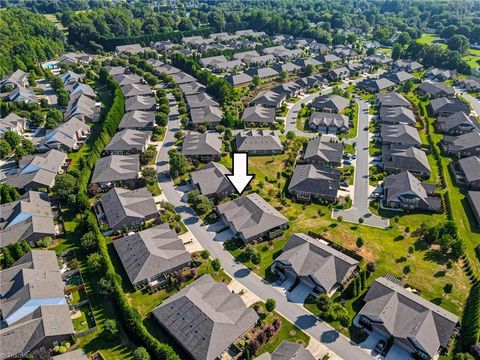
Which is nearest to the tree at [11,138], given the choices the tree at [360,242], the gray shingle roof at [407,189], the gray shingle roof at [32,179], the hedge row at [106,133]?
the gray shingle roof at [32,179]

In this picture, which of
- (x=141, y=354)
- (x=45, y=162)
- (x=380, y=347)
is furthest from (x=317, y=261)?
(x=45, y=162)

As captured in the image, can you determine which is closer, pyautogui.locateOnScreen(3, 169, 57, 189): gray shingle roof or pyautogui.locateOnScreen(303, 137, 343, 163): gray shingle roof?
pyautogui.locateOnScreen(3, 169, 57, 189): gray shingle roof

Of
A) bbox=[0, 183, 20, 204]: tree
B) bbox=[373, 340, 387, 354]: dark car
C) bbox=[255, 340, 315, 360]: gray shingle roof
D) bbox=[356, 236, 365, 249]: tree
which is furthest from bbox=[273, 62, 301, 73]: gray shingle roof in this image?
bbox=[255, 340, 315, 360]: gray shingle roof

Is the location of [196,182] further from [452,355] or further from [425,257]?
[452,355]

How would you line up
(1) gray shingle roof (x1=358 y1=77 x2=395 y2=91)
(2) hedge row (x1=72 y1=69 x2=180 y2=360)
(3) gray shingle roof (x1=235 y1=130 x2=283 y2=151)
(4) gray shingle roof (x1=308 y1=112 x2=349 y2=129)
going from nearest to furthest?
1. (2) hedge row (x1=72 y1=69 x2=180 y2=360)
2. (3) gray shingle roof (x1=235 y1=130 x2=283 y2=151)
3. (4) gray shingle roof (x1=308 y1=112 x2=349 y2=129)
4. (1) gray shingle roof (x1=358 y1=77 x2=395 y2=91)

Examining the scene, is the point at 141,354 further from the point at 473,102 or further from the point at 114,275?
the point at 473,102

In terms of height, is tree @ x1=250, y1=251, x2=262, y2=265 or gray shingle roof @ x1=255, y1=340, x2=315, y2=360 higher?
gray shingle roof @ x1=255, y1=340, x2=315, y2=360

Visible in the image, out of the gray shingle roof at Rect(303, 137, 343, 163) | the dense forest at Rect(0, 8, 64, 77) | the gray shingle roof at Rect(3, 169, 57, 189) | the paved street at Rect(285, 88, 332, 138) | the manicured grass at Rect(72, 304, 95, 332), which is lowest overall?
the paved street at Rect(285, 88, 332, 138)

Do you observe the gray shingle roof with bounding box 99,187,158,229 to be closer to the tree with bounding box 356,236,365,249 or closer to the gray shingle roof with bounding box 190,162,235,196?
the gray shingle roof with bounding box 190,162,235,196
